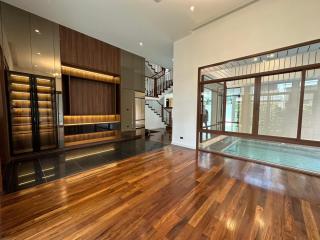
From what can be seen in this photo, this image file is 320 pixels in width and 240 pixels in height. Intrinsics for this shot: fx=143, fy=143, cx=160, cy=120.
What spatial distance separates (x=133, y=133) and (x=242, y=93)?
180 inches

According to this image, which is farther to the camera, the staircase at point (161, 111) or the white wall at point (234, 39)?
the staircase at point (161, 111)

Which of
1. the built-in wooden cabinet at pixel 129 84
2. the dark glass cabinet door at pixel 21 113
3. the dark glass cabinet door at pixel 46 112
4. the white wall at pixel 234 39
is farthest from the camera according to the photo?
the built-in wooden cabinet at pixel 129 84

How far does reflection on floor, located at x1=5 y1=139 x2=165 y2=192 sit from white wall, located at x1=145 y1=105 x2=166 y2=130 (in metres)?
4.47

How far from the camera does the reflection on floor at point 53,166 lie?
2646mm

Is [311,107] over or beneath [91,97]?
beneath

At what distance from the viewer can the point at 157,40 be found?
5227mm

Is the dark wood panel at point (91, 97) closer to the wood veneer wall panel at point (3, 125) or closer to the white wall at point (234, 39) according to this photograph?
the wood veneer wall panel at point (3, 125)

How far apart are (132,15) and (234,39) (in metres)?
2.81

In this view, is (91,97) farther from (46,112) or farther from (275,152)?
(275,152)

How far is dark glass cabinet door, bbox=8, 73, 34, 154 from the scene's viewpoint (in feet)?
11.9

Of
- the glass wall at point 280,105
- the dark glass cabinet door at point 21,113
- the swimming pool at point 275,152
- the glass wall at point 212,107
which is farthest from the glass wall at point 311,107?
the dark glass cabinet door at point 21,113

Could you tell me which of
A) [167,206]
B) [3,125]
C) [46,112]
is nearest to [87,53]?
[46,112]

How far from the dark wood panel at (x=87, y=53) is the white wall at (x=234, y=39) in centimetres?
247

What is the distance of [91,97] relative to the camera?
220 inches
